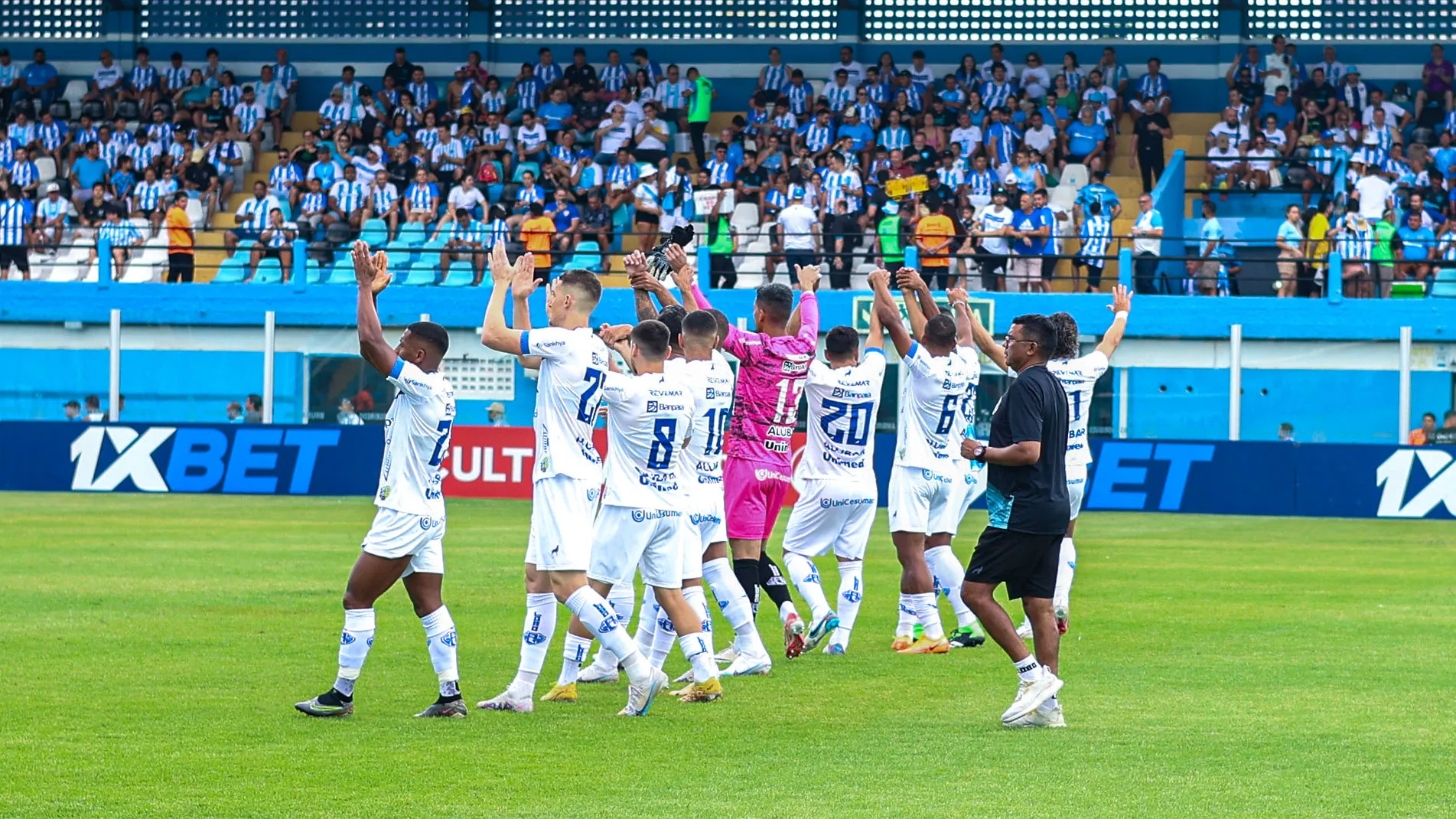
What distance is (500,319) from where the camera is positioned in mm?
9633

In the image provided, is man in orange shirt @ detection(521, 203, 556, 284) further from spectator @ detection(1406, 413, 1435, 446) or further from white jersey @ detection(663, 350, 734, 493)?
white jersey @ detection(663, 350, 734, 493)

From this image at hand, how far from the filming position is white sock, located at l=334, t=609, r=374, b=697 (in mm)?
9656

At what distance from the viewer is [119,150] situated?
37.1 metres

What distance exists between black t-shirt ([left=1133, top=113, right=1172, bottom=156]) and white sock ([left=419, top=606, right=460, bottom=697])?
86.7 ft

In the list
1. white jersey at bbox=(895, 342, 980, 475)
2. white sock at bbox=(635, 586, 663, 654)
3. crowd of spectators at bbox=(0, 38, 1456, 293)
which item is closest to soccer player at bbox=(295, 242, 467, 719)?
white sock at bbox=(635, 586, 663, 654)

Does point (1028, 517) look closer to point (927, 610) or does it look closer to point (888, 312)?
point (888, 312)

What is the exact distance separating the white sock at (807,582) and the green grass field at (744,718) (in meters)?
0.37

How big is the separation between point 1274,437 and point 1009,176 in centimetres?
624

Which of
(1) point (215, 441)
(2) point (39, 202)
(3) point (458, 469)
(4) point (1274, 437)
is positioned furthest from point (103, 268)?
(4) point (1274, 437)

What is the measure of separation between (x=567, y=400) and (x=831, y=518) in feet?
10.4

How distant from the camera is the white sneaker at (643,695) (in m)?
9.97

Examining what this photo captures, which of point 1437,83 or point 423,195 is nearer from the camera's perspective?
point 423,195

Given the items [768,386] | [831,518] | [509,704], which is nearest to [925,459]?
[831,518]

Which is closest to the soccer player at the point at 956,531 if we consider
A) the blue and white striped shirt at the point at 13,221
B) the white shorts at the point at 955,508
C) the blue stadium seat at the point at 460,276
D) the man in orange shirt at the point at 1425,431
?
the white shorts at the point at 955,508
